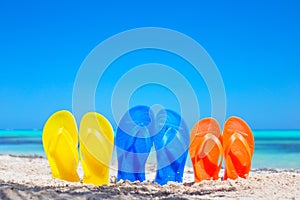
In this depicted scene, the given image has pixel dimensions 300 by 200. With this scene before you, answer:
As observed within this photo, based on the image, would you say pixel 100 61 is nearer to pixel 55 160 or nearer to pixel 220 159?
pixel 55 160

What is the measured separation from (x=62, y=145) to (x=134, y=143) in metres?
0.99

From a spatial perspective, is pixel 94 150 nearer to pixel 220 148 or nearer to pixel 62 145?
pixel 62 145

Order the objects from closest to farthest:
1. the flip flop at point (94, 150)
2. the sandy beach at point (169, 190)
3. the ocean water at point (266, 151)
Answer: the sandy beach at point (169, 190), the flip flop at point (94, 150), the ocean water at point (266, 151)

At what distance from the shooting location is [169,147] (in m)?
6.05

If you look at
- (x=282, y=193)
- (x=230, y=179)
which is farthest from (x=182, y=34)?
(x=282, y=193)

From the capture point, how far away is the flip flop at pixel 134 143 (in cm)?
599

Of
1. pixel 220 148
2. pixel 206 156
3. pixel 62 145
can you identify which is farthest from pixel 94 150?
pixel 220 148

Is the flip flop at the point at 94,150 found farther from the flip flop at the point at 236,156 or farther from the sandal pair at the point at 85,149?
the flip flop at the point at 236,156

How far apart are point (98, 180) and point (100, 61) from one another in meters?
1.77

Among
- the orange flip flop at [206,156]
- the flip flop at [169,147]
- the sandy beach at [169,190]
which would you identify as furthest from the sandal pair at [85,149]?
the orange flip flop at [206,156]

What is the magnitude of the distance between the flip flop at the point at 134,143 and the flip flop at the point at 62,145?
0.62m

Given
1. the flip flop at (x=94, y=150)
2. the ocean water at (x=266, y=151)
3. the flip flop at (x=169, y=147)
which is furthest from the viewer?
the ocean water at (x=266, y=151)

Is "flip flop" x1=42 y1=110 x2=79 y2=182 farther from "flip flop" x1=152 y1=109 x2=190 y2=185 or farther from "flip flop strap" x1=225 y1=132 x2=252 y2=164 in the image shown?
"flip flop strap" x1=225 y1=132 x2=252 y2=164

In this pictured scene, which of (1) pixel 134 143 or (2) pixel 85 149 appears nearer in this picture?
(2) pixel 85 149
